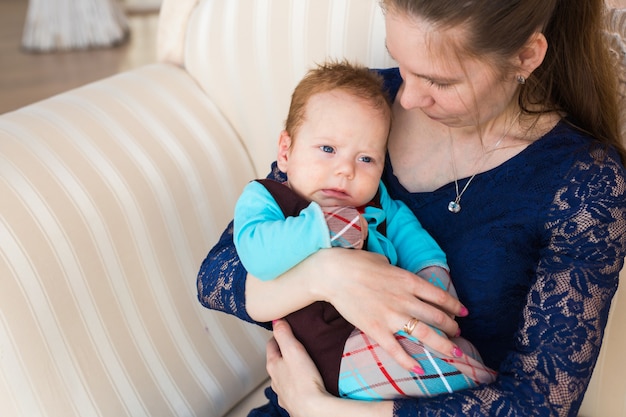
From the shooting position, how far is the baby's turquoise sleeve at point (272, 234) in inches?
48.4

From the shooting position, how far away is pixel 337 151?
1327 millimetres

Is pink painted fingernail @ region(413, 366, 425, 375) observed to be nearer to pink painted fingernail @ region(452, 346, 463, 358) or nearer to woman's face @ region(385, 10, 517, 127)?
pink painted fingernail @ region(452, 346, 463, 358)

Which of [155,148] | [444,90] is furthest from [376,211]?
[155,148]

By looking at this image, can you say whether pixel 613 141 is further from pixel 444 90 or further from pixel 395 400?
pixel 395 400

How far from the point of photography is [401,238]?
140 centimetres

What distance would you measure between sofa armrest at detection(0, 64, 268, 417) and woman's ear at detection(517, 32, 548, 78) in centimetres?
77

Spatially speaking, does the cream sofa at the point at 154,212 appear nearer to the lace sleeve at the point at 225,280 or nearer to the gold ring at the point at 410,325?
the lace sleeve at the point at 225,280

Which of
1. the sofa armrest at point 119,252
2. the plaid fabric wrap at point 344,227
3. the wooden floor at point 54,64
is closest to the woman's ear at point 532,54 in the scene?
the plaid fabric wrap at point 344,227

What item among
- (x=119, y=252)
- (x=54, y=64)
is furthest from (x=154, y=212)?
(x=54, y=64)

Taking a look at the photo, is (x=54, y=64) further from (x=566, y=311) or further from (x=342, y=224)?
(x=566, y=311)

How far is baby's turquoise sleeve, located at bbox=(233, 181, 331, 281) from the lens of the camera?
1229 millimetres

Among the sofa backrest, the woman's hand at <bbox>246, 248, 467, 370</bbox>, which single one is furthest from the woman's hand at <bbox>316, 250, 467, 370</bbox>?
the sofa backrest

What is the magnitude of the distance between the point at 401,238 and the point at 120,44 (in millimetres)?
4131

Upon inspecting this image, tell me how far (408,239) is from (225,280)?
34cm
